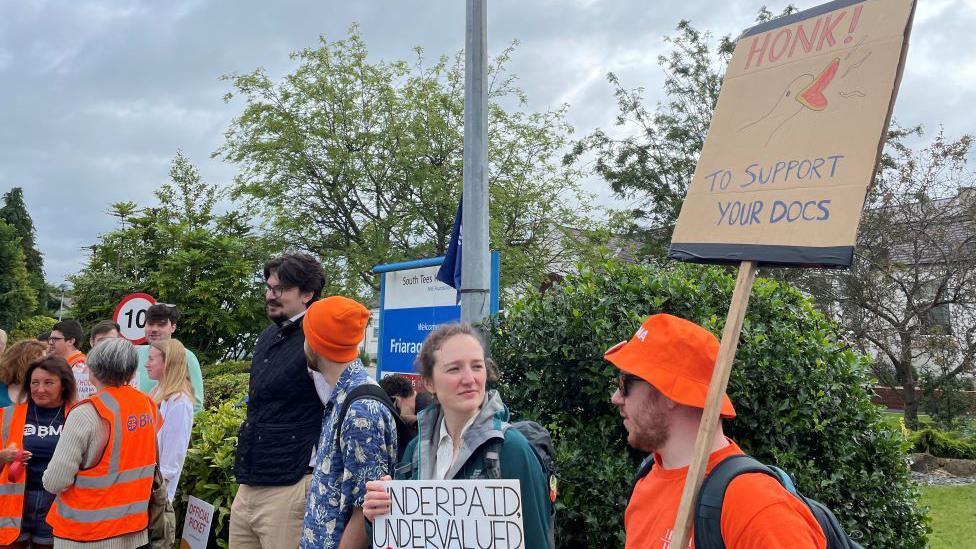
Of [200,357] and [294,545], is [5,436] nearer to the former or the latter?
[294,545]

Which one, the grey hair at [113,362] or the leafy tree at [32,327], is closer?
the grey hair at [113,362]

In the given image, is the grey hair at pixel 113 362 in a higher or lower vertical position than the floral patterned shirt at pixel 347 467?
higher

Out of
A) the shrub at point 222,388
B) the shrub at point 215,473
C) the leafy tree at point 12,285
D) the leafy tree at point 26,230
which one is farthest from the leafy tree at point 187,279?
the leafy tree at point 26,230

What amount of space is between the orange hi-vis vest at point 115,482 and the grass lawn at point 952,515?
21.5 ft

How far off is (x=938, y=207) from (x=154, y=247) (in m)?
20.9

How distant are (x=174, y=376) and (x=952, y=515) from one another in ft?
31.7

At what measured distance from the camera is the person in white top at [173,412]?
5305 mm

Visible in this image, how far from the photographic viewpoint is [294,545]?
3.73m

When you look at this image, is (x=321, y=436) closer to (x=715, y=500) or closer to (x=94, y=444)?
(x=715, y=500)

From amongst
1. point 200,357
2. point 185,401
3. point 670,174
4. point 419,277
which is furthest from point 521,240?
point 185,401

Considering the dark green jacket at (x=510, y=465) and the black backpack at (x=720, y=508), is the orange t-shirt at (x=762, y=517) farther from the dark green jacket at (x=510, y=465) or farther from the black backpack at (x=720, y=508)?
the dark green jacket at (x=510, y=465)

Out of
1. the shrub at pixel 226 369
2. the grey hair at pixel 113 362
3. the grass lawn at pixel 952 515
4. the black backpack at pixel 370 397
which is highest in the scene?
the shrub at pixel 226 369

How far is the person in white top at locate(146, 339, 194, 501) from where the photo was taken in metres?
5.30

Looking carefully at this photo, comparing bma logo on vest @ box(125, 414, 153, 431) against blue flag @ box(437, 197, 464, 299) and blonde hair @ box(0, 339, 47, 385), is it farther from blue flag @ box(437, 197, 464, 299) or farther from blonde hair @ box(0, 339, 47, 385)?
blue flag @ box(437, 197, 464, 299)
